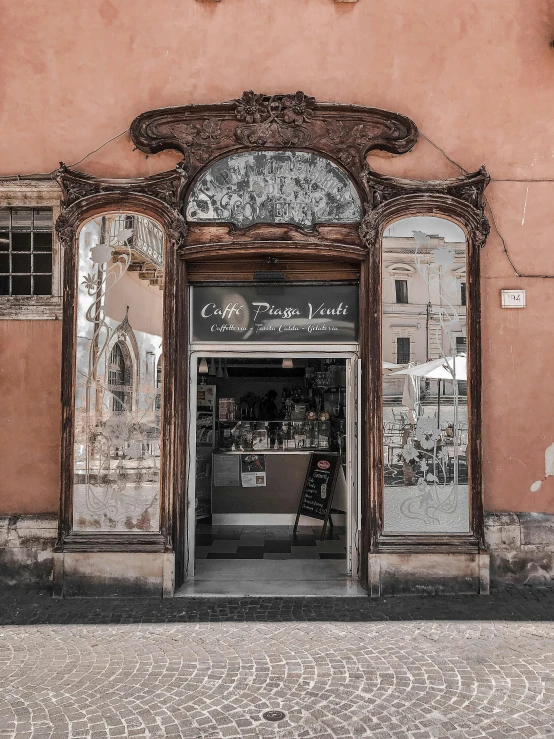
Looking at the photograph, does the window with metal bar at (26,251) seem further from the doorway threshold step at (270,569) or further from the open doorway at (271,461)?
the doorway threshold step at (270,569)

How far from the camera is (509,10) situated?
21.7 feet

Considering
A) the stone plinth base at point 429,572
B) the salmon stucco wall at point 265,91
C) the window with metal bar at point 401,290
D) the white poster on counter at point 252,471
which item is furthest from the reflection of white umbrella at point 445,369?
the white poster on counter at point 252,471

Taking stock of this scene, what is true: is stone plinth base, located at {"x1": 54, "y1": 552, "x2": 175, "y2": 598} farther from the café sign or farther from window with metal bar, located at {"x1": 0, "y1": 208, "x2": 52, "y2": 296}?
window with metal bar, located at {"x1": 0, "y1": 208, "x2": 52, "y2": 296}

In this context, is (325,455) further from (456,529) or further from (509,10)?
(509,10)

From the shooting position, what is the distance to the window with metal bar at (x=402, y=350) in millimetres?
6285

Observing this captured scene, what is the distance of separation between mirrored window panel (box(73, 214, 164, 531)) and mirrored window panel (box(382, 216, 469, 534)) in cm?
230

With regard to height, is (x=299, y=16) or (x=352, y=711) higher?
(x=299, y=16)

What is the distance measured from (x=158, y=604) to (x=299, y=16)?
5.97 m

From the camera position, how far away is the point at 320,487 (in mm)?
8398

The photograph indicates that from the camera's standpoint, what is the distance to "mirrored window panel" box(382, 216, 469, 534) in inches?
247

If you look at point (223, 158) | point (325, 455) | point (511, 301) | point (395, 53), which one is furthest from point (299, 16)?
point (325, 455)

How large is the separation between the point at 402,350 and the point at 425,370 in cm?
31

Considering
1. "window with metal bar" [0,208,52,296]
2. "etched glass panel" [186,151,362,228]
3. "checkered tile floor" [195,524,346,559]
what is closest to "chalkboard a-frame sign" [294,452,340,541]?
"checkered tile floor" [195,524,346,559]

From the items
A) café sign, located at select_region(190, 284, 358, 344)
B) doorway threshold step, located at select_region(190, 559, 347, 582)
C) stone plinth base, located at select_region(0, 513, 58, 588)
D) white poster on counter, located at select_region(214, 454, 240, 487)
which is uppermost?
café sign, located at select_region(190, 284, 358, 344)
